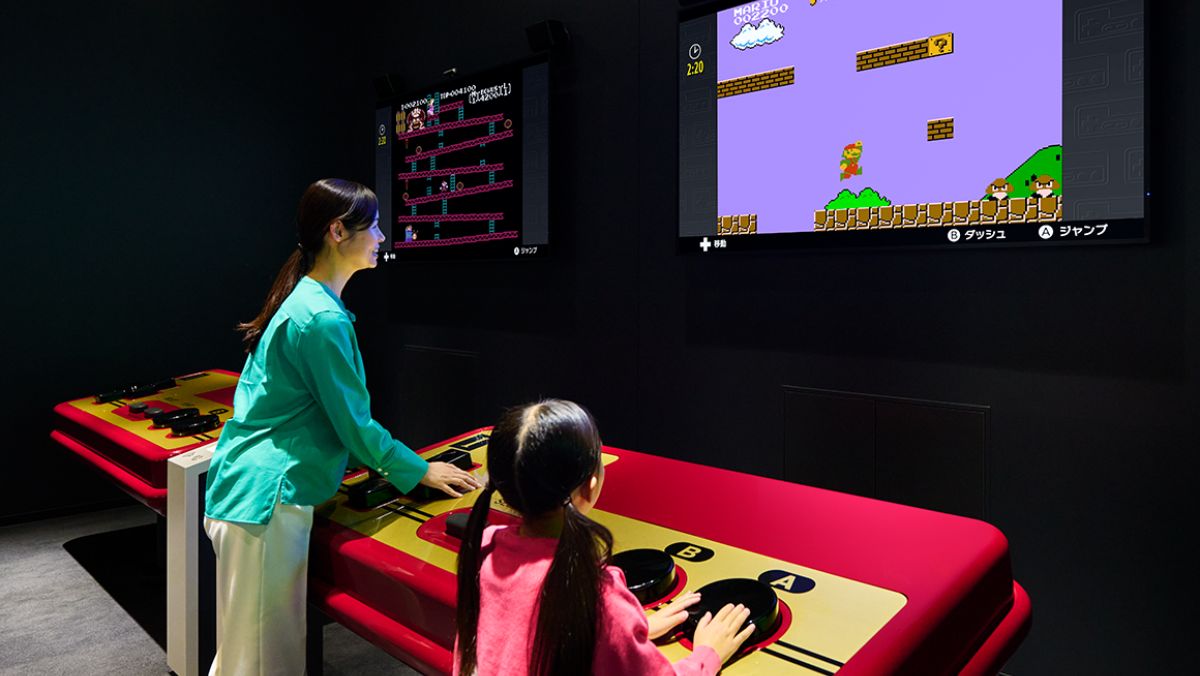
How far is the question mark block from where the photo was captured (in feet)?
7.51

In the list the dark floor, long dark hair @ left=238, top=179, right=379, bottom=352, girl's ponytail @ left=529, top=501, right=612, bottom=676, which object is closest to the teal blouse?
long dark hair @ left=238, top=179, right=379, bottom=352

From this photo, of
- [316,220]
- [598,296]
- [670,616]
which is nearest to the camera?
[670,616]

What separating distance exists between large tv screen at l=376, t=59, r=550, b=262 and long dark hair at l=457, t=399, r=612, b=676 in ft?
8.72

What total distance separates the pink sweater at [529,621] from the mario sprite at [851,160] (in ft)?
6.34

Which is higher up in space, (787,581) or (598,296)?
(598,296)

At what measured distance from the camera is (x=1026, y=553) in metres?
2.29

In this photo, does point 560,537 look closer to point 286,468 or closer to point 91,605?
point 286,468

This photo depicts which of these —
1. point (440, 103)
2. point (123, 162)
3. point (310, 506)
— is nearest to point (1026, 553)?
point (310, 506)

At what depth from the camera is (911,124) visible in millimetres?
2383

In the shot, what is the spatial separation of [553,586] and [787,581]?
16.3 inches

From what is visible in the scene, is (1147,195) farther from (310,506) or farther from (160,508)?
(160,508)

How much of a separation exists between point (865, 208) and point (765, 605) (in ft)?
5.90

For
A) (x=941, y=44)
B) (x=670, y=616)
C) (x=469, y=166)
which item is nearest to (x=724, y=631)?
(x=670, y=616)

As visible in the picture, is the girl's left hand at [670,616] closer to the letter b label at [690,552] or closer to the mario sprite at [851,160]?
the letter b label at [690,552]
